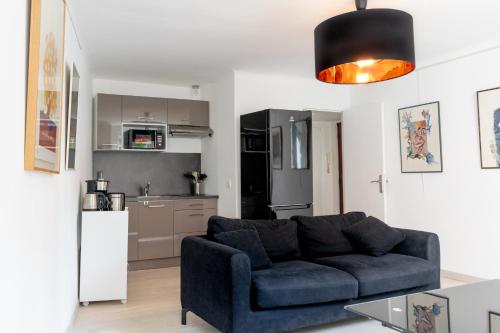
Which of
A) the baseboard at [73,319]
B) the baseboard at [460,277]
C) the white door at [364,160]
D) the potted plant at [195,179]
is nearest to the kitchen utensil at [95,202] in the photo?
the baseboard at [73,319]

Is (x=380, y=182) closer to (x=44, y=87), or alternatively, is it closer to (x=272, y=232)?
(x=272, y=232)

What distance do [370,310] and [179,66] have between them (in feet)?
13.0

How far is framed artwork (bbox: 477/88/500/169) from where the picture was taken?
14.3 feet

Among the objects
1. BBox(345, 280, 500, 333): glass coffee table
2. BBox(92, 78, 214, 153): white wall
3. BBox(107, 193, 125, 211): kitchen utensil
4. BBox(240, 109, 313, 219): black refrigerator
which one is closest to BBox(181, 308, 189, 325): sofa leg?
BBox(107, 193, 125, 211): kitchen utensil

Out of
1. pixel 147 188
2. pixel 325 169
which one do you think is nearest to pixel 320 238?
pixel 147 188

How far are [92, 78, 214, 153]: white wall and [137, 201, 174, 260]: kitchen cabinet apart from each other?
1127 mm

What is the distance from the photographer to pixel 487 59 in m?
4.50

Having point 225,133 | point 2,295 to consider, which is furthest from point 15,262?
point 225,133

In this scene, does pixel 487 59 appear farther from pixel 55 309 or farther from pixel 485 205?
pixel 55 309

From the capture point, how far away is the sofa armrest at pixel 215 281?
9.00 ft

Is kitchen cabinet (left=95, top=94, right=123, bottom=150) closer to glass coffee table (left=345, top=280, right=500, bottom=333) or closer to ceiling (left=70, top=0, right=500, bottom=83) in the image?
ceiling (left=70, top=0, right=500, bottom=83)

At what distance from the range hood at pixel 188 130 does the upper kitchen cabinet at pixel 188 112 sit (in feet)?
0.24

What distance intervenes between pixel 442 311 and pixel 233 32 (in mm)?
3034

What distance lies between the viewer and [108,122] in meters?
5.69
